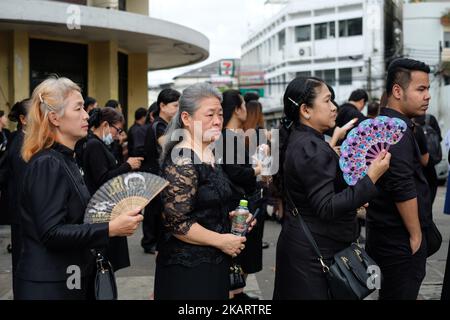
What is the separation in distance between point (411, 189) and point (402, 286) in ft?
2.03

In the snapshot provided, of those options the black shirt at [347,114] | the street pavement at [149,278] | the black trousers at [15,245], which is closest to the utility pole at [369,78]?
the street pavement at [149,278]

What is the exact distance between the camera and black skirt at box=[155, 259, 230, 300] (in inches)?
120

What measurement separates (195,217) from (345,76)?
4502cm

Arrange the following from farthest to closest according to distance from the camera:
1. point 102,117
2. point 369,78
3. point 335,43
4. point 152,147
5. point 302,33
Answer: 1. point 302,33
2. point 335,43
3. point 369,78
4. point 152,147
5. point 102,117

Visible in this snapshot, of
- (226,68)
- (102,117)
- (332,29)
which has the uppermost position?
(332,29)

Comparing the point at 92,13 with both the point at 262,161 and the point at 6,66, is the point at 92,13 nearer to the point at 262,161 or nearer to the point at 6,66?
the point at 6,66

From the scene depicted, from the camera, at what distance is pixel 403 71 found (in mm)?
3582

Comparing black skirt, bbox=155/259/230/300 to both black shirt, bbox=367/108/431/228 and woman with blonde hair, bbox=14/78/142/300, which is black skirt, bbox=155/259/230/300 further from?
black shirt, bbox=367/108/431/228

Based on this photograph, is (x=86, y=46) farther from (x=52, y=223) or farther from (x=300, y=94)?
(x=52, y=223)

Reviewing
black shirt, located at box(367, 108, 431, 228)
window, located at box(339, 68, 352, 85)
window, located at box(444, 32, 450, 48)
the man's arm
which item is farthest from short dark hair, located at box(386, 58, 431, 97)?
window, located at box(339, 68, 352, 85)

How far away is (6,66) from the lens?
12.3 metres

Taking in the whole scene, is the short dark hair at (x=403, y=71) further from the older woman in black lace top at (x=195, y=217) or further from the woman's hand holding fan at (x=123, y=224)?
the woman's hand holding fan at (x=123, y=224)

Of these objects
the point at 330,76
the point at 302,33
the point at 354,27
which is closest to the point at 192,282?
the point at 354,27
